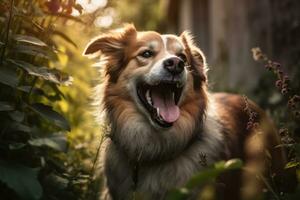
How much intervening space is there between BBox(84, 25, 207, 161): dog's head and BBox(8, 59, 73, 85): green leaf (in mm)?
607

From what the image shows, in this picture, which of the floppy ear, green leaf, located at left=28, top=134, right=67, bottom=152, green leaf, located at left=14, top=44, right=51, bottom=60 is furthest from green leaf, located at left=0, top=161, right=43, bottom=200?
the floppy ear

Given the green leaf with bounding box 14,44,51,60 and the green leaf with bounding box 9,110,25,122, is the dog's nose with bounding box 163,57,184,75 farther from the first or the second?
the green leaf with bounding box 9,110,25,122

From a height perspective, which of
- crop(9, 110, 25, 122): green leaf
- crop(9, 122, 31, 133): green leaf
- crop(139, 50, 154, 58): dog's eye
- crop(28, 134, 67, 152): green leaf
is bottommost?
crop(28, 134, 67, 152): green leaf

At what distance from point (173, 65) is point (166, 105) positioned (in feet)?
1.26

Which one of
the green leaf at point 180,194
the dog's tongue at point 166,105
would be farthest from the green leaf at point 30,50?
the green leaf at point 180,194

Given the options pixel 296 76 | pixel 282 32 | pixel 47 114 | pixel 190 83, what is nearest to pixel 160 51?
pixel 190 83

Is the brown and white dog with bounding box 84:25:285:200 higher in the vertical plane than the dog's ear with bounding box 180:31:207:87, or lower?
lower

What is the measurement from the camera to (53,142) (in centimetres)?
420

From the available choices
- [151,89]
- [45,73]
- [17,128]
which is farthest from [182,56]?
[17,128]

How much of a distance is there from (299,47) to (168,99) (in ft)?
11.6

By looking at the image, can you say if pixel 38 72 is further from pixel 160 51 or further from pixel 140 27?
pixel 140 27

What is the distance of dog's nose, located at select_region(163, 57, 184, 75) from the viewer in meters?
4.63

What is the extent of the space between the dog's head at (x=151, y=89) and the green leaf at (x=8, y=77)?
1.13 metres

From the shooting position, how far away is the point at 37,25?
4.22m
